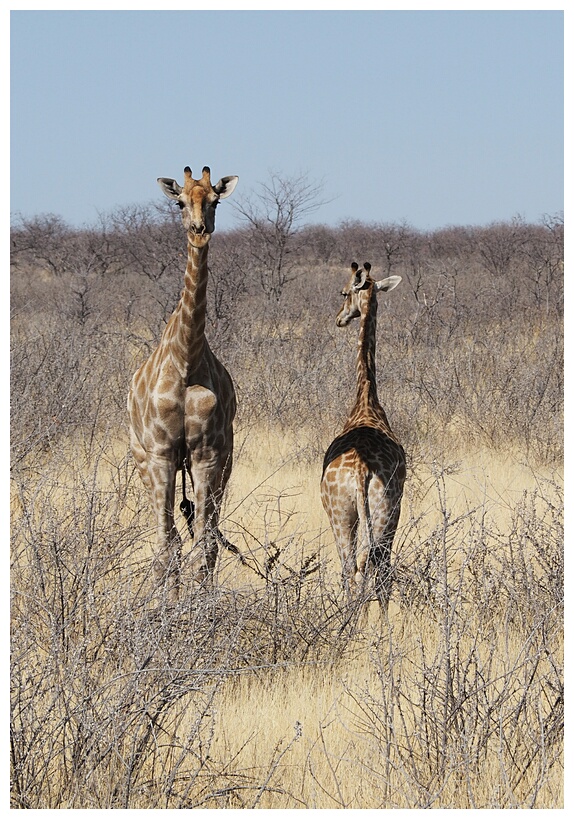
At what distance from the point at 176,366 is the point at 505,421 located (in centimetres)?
461

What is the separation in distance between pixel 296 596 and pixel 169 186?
7.33 feet

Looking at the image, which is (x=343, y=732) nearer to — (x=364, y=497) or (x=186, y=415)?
(x=364, y=497)

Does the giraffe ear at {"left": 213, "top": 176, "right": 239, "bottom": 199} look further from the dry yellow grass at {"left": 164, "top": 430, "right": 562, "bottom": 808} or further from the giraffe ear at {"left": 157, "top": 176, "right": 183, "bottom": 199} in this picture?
the dry yellow grass at {"left": 164, "top": 430, "right": 562, "bottom": 808}

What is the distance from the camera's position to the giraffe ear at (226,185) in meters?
5.57

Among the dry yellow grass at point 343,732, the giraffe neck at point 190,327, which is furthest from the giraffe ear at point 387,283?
the dry yellow grass at point 343,732

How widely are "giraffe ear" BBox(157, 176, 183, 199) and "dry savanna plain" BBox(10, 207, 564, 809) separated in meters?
1.57

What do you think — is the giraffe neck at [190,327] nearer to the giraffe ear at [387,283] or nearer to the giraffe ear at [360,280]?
the giraffe ear at [360,280]

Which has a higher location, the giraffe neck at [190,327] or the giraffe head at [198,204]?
the giraffe head at [198,204]

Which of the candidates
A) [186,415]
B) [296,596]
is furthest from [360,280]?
[296,596]

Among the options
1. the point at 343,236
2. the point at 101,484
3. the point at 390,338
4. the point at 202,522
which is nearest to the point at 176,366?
the point at 202,522

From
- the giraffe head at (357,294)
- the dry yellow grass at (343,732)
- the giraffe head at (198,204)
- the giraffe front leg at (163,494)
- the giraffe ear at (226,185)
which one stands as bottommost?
the dry yellow grass at (343,732)

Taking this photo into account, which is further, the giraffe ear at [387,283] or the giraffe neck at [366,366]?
the giraffe ear at [387,283]

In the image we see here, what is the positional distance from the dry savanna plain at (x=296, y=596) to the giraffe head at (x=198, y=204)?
1355mm

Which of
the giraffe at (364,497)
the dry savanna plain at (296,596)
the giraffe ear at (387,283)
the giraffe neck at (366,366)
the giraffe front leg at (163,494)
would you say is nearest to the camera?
the dry savanna plain at (296,596)
